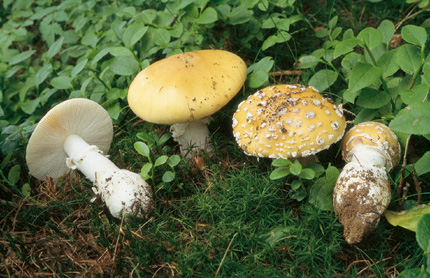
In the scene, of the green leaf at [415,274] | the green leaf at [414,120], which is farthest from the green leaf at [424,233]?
the green leaf at [414,120]

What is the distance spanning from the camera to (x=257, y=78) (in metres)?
3.28

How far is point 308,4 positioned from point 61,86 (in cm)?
275

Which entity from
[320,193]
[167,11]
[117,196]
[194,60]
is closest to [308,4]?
[167,11]

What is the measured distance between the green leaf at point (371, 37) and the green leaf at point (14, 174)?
9.38 ft

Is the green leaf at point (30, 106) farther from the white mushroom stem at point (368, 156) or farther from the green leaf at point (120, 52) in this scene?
the white mushroom stem at point (368, 156)

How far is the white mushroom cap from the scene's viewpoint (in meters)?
3.05

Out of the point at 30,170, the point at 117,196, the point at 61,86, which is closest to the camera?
the point at 117,196

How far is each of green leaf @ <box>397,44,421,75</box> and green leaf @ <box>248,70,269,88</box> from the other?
3.28 feet

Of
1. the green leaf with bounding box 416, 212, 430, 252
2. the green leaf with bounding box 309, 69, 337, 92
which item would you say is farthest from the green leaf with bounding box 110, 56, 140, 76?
the green leaf with bounding box 416, 212, 430, 252

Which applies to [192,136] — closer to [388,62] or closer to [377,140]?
[377,140]

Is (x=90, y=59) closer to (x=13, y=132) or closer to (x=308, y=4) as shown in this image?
(x=13, y=132)

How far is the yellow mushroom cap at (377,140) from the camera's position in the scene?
2668mm

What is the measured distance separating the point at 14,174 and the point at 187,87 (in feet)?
5.45

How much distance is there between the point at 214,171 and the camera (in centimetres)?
317
